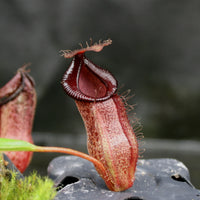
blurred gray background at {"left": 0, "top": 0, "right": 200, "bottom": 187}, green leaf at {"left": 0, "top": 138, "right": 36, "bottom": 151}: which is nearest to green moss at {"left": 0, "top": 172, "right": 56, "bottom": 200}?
green leaf at {"left": 0, "top": 138, "right": 36, "bottom": 151}

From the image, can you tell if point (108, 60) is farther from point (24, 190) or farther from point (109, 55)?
point (24, 190)

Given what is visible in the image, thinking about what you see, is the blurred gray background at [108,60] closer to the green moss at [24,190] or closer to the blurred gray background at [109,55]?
the blurred gray background at [109,55]

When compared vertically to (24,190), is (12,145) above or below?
above

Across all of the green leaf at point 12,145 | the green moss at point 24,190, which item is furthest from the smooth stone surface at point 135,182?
the green leaf at point 12,145

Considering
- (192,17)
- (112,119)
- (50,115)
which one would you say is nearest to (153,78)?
(192,17)

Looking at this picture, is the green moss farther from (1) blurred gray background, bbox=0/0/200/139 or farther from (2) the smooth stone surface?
(1) blurred gray background, bbox=0/0/200/139

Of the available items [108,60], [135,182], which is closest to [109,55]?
[108,60]
